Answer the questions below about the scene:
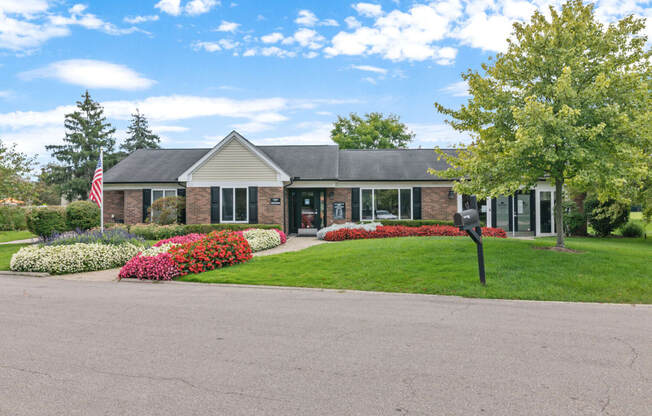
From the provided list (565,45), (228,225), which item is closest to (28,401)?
(565,45)

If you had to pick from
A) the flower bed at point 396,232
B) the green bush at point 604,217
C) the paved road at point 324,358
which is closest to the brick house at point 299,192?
the green bush at point 604,217

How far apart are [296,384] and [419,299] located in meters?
4.72

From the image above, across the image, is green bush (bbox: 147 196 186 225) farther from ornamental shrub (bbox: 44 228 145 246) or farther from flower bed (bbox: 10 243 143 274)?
flower bed (bbox: 10 243 143 274)

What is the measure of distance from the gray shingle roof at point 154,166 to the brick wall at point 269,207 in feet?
17.5

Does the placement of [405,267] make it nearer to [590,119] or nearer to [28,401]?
[590,119]

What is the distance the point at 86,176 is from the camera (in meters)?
48.4

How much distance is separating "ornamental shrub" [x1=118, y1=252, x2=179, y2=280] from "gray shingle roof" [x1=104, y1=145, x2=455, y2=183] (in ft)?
39.8

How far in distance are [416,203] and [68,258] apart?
15.9 meters

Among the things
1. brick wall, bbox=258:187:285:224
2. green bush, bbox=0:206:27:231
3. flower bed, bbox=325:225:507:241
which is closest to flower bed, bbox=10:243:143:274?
green bush, bbox=0:206:27:231

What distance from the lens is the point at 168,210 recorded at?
72.1ft

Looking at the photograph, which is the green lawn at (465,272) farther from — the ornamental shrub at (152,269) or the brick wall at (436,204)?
the brick wall at (436,204)

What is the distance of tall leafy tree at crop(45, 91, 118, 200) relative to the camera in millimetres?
47147

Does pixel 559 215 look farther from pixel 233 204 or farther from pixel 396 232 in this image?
pixel 233 204

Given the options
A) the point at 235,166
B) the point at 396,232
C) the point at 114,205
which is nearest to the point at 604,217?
the point at 396,232
